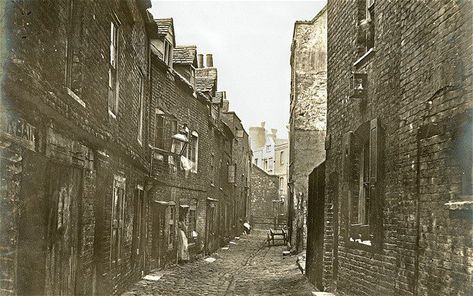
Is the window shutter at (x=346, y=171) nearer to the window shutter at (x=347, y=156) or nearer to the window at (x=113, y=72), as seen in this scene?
the window shutter at (x=347, y=156)

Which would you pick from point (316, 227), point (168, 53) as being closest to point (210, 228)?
point (168, 53)

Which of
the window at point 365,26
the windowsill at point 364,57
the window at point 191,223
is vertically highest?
the window at point 365,26

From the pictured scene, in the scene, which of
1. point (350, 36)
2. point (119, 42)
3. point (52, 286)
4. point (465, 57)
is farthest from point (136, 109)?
point (465, 57)

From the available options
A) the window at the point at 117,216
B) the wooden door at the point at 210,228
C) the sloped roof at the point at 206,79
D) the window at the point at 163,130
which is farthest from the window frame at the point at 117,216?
the sloped roof at the point at 206,79

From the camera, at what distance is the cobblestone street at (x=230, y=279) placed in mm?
12836

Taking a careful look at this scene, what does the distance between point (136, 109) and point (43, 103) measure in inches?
288

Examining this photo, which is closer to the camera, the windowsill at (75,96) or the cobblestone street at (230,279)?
Answer: the windowsill at (75,96)

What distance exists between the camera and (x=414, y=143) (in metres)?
6.88

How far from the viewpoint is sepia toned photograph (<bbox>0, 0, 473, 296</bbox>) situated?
541cm

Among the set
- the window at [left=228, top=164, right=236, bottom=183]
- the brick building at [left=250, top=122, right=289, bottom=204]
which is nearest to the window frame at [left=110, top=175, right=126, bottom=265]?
the window at [left=228, top=164, right=236, bottom=183]

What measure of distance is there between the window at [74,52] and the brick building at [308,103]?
16560 mm

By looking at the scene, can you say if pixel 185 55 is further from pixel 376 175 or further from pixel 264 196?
pixel 264 196

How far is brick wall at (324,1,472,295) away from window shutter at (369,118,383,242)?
8 cm

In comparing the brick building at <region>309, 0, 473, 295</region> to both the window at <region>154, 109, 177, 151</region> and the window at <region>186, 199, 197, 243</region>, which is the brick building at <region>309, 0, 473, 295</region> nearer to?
the window at <region>154, 109, 177, 151</region>
